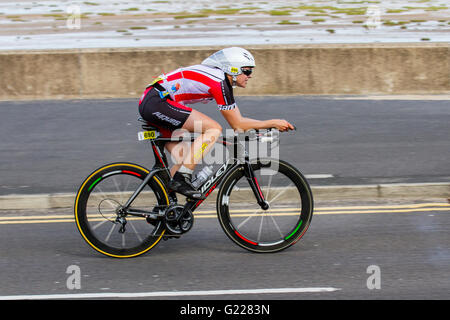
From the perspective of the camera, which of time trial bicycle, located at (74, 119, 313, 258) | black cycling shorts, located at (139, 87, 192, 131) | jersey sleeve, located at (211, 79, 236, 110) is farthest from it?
time trial bicycle, located at (74, 119, 313, 258)

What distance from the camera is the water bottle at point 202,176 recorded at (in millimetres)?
6289

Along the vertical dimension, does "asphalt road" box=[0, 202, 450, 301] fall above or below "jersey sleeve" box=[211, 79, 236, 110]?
below

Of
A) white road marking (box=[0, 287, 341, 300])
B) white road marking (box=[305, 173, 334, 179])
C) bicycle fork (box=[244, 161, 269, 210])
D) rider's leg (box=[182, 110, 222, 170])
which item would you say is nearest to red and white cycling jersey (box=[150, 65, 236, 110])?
rider's leg (box=[182, 110, 222, 170])

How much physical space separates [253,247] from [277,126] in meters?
1.13

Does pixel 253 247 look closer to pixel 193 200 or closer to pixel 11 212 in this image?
pixel 193 200

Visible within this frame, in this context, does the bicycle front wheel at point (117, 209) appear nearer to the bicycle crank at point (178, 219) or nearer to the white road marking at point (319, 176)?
the bicycle crank at point (178, 219)

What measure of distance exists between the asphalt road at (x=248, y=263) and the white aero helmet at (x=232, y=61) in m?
1.61

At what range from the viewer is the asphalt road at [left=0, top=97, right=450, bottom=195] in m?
8.95

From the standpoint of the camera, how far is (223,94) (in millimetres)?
5902

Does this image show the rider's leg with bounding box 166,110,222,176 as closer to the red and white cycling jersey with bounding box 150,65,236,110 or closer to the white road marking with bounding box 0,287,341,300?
the red and white cycling jersey with bounding box 150,65,236,110

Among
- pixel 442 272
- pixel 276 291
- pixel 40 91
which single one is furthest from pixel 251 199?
pixel 40 91

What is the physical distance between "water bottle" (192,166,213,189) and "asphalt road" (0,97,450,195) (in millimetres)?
2415

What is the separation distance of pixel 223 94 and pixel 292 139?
5.12m

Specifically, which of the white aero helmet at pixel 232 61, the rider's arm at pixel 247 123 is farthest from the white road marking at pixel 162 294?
the white aero helmet at pixel 232 61
